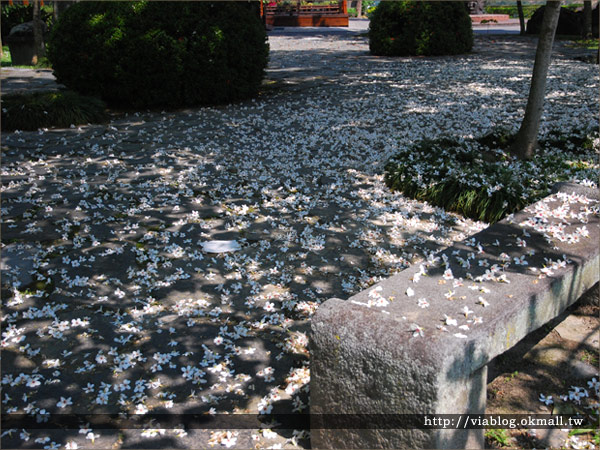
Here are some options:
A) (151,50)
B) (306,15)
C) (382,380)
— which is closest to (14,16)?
(151,50)

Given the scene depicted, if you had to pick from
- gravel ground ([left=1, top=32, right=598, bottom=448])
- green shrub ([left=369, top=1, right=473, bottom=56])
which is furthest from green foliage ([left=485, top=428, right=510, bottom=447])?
green shrub ([left=369, top=1, right=473, bottom=56])

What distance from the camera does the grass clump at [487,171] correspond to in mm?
5719

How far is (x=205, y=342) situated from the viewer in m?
3.66

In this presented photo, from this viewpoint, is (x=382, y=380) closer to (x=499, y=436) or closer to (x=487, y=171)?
(x=499, y=436)

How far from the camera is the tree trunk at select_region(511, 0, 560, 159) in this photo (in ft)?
21.1

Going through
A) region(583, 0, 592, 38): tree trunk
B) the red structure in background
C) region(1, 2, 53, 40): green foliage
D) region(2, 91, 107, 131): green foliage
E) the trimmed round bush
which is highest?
the red structure in background

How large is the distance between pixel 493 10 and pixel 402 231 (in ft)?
136

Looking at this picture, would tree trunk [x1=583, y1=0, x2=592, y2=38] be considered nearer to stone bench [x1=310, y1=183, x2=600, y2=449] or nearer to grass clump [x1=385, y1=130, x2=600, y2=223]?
grass clump [x1=385, y1=130, x2=600, y2=223]

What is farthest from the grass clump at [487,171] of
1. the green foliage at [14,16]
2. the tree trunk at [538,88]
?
the green foliage at [14,16]

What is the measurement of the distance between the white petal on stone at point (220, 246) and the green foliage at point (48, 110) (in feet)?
17.3

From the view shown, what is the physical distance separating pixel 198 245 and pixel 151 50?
18.9 ft

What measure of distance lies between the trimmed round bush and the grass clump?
4.46 m

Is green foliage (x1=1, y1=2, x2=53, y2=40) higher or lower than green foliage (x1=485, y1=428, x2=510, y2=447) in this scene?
higher

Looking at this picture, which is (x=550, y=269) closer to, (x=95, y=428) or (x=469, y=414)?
(x=469, y=414)
